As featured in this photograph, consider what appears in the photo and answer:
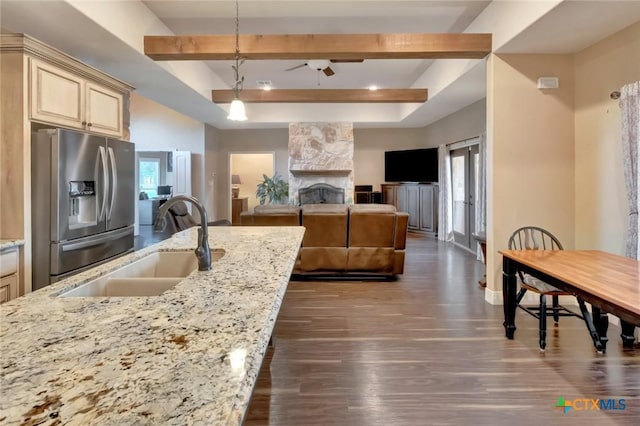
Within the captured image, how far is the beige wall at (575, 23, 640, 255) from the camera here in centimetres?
315

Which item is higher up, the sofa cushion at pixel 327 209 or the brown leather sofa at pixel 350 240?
the sofa cushion at pixel 327 209

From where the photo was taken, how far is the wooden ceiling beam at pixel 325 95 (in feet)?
20.5

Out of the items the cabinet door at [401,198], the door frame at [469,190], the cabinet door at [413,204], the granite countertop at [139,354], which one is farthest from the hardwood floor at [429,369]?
the cabinet door at [401,198]

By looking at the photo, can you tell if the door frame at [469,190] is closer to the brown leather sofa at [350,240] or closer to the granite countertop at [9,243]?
the brown leather sofa at [350,240]

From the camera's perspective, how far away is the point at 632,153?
2.92 meters

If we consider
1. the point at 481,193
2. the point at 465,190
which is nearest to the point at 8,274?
the point at 481,193

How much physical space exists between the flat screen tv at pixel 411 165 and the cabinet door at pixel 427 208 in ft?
0.82

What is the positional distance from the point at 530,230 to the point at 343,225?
2.17 m

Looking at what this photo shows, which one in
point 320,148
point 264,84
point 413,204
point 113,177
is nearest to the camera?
point 113,177

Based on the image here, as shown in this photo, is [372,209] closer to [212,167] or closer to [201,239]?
[201,239]

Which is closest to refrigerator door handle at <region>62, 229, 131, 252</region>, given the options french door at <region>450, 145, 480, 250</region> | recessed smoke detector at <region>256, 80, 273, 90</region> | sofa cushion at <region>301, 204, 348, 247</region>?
sofa cushion at <region>301, 204, 348, 247</region>

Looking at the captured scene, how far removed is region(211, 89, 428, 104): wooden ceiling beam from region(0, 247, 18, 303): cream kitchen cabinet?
436 centimetres

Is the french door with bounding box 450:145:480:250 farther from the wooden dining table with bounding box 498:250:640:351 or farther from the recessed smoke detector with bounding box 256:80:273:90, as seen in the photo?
the recessed smoke detector with bounding box 256:80:273:90

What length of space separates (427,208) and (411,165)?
44.9 inches
